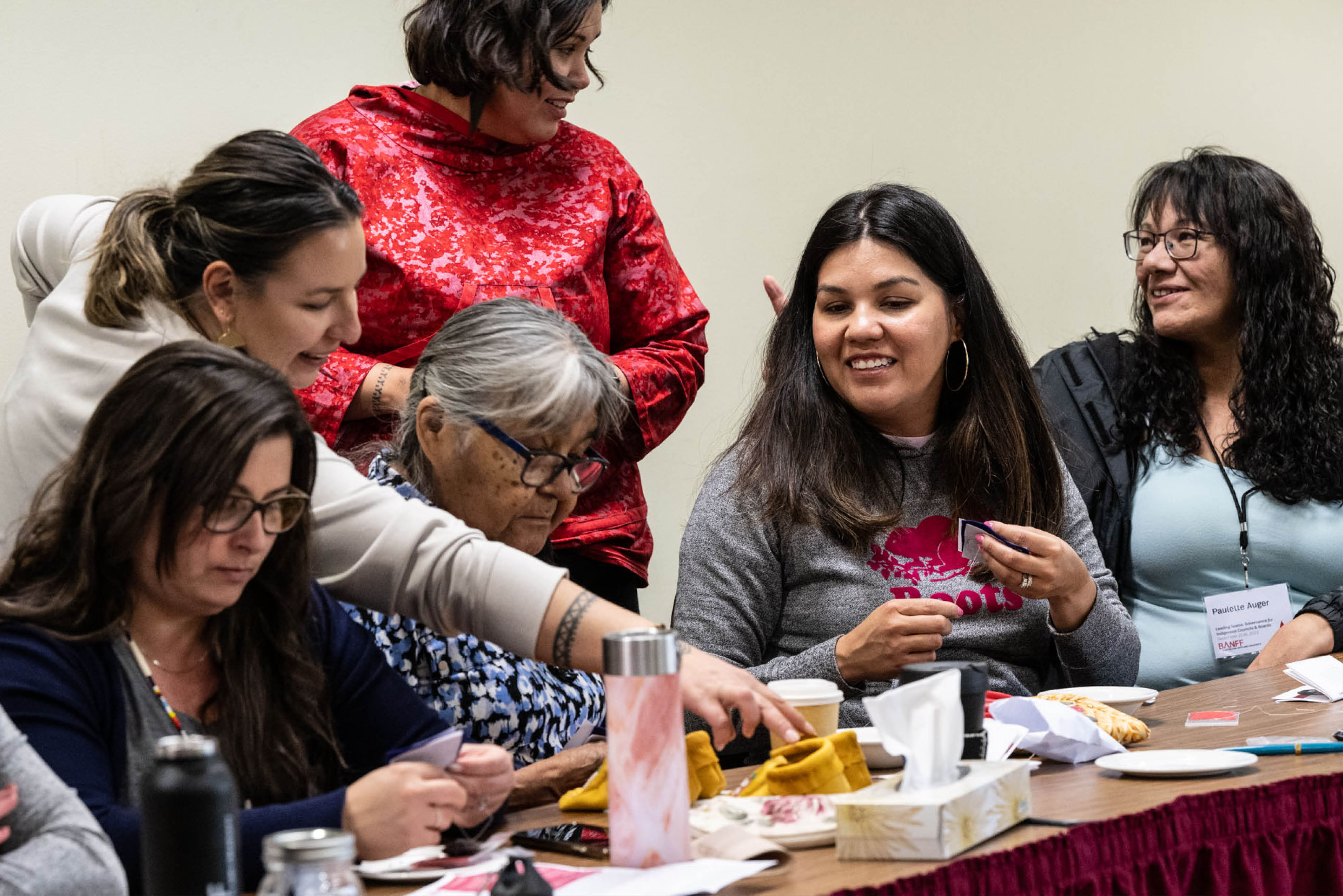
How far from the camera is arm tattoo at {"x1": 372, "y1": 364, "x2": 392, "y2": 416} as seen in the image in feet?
6.91

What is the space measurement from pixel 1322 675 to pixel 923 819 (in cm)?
118

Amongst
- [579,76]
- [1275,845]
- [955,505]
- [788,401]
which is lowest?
[1275,845]

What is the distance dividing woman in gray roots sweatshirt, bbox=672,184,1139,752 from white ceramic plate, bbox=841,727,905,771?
0.49 meters

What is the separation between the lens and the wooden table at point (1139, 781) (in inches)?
45.3

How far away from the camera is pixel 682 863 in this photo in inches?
46.0

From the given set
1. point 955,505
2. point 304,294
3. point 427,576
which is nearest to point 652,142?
point 955,505

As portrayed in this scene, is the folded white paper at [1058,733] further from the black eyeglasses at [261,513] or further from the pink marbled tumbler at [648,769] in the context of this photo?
the black eyeglasses at [261,513]

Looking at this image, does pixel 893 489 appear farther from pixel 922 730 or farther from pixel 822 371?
pixel 922 730

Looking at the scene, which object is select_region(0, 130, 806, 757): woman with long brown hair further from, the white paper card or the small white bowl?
the white paper card

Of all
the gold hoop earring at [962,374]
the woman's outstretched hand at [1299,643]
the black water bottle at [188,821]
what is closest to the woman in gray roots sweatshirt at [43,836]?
the black water bottle at [188,821]

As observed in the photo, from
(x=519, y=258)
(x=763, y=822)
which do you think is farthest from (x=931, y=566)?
(x=763, y=822)

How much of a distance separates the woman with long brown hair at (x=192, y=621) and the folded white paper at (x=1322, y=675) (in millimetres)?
1261

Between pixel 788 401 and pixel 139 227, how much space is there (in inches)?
42.6

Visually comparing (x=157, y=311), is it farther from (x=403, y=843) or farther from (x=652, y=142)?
(x=652, y=142)
